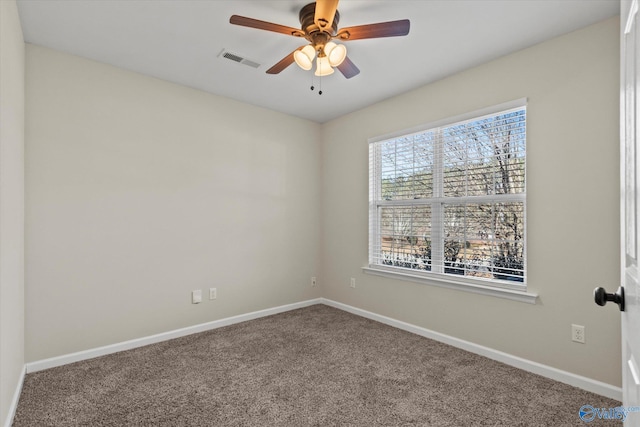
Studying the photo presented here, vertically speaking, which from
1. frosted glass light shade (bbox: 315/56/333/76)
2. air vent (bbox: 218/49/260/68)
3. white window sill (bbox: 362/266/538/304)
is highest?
air vent (bbox: 218/49/260/68)

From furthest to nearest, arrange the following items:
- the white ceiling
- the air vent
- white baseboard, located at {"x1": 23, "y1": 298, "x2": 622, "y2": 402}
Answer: the air vent < white baseboard, located at {"x1": 23, "y1": 298, "x2": 622, "y2": 402} < the white ceiling

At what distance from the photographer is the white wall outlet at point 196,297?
3219 mm

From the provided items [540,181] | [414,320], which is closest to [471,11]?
[540,181]

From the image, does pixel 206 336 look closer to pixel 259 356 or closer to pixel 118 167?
pixel 259 356

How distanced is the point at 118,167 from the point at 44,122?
1.87ft

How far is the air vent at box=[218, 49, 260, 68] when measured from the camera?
8.42 feet

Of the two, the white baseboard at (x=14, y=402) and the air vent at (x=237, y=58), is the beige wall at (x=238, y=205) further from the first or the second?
the air vent at (x=237, y=58)

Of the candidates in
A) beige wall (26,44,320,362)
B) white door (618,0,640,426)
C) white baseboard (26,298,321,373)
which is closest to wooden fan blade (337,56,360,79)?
white door (618,0,640,426)

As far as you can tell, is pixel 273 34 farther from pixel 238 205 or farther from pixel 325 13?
pixel 238 205

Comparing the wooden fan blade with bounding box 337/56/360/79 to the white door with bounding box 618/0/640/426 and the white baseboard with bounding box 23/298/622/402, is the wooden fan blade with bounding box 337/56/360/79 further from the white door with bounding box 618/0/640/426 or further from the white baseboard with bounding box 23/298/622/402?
the white baseboard with bounding box 23/298/622/402

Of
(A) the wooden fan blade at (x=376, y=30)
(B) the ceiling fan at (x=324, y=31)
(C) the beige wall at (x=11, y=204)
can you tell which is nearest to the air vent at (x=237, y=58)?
(B) the ceiling fan at (x=324, y=31)

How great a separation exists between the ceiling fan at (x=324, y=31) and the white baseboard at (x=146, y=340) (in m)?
2.62

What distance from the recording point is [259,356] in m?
2.69

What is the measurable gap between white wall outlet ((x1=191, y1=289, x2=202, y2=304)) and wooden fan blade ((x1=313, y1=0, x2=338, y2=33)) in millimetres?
2623
